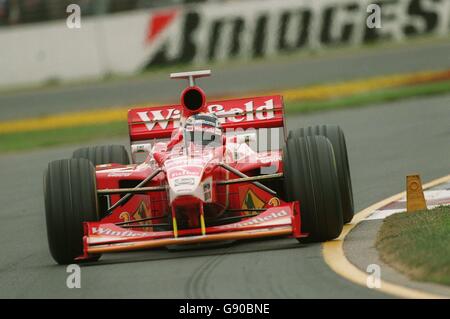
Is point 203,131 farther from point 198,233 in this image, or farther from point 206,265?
point 206,265

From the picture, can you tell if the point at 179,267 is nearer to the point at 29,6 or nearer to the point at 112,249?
the point at 112,249

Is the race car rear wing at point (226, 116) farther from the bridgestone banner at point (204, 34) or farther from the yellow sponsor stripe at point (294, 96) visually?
the bridgestone banner at point (204, 34)

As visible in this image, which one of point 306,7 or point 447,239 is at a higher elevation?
point 306,7

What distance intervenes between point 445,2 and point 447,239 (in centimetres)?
2354

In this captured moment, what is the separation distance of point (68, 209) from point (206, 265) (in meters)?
1.41

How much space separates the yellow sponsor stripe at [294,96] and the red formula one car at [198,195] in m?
15.2

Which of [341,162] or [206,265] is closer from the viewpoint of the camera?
[206,265]

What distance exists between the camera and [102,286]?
8.31m

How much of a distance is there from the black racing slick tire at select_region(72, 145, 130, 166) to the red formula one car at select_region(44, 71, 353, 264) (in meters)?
0.73

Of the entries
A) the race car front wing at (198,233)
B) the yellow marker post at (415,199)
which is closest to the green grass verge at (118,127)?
the yellow marker post at (415,199)

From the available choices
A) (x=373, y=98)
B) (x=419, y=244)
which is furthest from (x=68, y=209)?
(x=373, y=98)

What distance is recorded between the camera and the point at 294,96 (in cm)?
2639

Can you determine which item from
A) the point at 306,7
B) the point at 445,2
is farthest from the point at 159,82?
the point at 445,2

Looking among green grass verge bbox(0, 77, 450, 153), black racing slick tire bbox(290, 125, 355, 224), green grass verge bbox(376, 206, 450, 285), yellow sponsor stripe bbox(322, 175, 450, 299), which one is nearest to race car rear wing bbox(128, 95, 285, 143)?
black racing slick tire bbox(290, 125, 355, 224)
